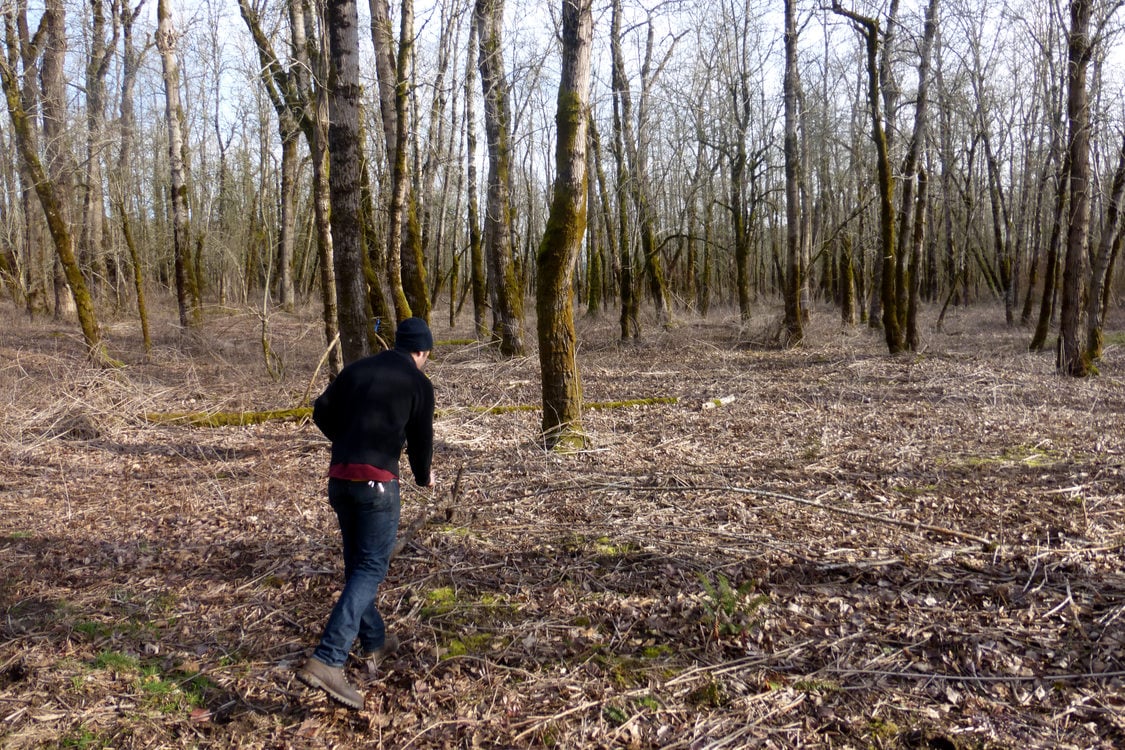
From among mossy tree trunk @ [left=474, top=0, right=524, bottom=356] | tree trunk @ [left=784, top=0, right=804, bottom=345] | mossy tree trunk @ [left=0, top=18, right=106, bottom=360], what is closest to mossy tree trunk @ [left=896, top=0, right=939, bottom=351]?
tree trunk @ [left=784, top=0, right=804, bottom=345]

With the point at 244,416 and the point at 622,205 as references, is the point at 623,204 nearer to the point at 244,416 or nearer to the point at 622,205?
the point at 622,205

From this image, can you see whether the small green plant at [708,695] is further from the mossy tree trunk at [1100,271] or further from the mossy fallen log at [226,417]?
the mossy tree trunk at [1100,271]

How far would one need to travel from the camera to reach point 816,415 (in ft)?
28.5

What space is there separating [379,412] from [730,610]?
2.07 meters

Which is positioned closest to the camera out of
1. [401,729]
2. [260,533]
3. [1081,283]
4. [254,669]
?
[401,729]

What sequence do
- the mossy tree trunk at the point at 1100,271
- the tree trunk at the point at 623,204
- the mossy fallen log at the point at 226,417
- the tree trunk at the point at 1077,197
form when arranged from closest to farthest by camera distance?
the mossy fallen log at the point at 226,417 < the tree trunk at the point at 1077,197 < the mossy tree trunk at the point at 1100,271 < the tree trunk at the point at 623,204

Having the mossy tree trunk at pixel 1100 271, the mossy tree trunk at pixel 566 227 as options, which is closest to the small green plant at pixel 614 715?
the mossy tree trunk at pixel 566 227

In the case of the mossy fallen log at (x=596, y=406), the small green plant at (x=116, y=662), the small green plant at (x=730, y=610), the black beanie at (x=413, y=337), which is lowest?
the small green plant at (x=116, y=662)

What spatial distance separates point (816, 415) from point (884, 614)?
4967 millimetres

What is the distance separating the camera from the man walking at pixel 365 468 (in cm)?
330

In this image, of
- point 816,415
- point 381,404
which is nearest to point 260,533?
point 381,404

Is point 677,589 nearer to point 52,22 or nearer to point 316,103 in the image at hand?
point 316,103

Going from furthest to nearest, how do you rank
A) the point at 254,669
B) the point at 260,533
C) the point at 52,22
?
the point at 52,22 < the point at 260,533 < the point at 254,669

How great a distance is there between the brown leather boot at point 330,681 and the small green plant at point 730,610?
5.84ft
